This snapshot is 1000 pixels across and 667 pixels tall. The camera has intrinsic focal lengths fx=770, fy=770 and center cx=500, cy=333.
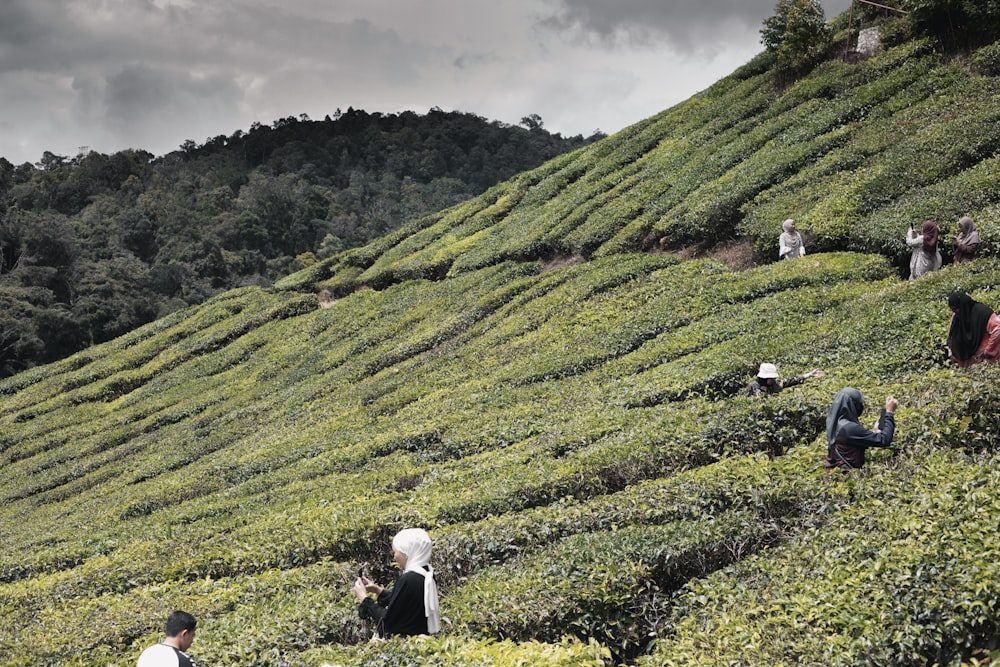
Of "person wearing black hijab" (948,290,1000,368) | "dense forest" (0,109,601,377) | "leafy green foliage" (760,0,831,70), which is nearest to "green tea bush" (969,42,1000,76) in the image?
"leafy green foliage" (760,0,831,70)

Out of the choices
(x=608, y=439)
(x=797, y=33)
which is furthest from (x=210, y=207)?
(x=608, y=439)

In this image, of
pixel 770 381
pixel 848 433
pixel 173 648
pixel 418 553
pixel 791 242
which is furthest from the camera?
pixel 791 242

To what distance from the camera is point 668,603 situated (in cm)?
971

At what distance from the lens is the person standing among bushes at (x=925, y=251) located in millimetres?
17750

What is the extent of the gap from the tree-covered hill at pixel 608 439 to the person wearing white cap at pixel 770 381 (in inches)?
17.1

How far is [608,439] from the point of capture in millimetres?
15492

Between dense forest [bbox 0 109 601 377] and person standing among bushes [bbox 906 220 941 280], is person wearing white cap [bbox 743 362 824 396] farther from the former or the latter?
dense forest [bbox 0 109 601 377]

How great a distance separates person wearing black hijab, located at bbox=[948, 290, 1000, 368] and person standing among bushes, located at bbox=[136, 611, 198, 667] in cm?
1188

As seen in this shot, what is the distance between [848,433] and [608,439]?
568 centimetres

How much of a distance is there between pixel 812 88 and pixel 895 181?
13.0 meters

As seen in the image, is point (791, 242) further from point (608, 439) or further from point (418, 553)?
point (418, 553)

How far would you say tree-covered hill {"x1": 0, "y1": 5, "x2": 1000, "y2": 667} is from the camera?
28.5 feet

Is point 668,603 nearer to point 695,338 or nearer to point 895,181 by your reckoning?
point 695,338

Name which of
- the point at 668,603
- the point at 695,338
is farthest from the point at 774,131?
the point at 668,603
